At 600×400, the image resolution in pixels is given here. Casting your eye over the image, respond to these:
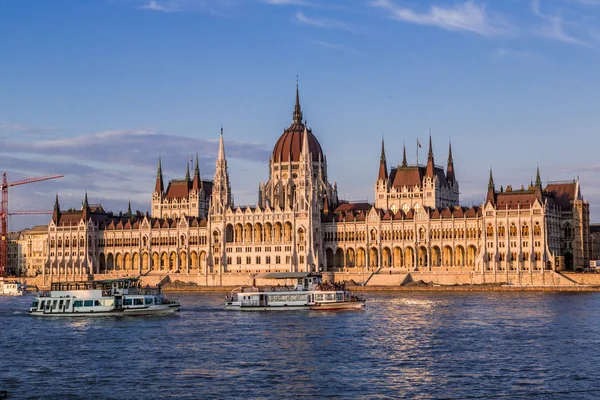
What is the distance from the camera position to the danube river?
5547 cm

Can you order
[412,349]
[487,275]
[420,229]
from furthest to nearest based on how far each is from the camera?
[420,229], [487,275], [412,349]

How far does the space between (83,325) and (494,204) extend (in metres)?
88.5

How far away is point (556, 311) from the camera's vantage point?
105m

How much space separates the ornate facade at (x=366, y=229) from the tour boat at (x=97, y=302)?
7119 cm

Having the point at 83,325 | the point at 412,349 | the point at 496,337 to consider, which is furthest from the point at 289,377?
the point at 83,325

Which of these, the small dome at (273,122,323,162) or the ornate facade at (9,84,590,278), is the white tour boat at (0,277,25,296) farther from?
the small dome at (273,122,323,162)

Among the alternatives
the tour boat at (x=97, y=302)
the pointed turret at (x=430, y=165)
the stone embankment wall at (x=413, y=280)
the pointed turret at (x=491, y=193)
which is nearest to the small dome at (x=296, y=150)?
the pointed turret at (x=430, y=165)

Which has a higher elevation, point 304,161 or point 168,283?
point 304,161

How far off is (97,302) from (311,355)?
40.1 m

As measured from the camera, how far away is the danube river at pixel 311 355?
55.5m

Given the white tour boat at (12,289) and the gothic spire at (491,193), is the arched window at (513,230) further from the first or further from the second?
the white tour boat at (12,289)

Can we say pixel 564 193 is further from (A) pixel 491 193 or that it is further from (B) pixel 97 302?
(B) pixel 97 302

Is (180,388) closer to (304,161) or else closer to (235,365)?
A: (235,365)

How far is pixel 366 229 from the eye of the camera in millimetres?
178875
